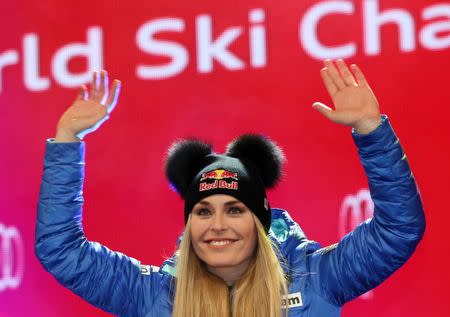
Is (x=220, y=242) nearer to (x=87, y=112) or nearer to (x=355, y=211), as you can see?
(x=87, y=112)

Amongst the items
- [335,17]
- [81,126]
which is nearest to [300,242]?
[81,126]

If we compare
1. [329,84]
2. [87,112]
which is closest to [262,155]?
[329,84]

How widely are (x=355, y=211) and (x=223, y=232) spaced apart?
42.5 inches

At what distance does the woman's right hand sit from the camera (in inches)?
85.0

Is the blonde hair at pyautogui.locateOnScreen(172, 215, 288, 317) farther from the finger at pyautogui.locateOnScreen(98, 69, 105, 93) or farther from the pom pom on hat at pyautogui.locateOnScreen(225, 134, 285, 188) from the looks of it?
the finger at pyautogui.locateOnScreen(98, 69, 105, 93)

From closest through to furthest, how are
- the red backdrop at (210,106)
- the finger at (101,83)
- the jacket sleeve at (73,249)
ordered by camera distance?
1. the jacket sleeve at (73,249)
2. the finger at (101,83)
3. the red backdrop at (210,106)

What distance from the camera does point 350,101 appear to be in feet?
6.58

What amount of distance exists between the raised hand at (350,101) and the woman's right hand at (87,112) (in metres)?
0.53

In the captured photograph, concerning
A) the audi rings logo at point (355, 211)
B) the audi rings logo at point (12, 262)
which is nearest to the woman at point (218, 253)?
the audi rings logo at point (355, 211)

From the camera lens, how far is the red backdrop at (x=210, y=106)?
309 cm

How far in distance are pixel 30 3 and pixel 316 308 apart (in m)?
1.95

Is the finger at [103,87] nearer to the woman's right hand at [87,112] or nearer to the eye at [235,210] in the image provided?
the woman's right hand at [87,112]

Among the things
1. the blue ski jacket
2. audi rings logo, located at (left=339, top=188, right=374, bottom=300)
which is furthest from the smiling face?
audi rings logo, located at (left=339, top=188, right=374, bottom=300)

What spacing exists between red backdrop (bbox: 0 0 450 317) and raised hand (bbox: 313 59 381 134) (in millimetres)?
1106
